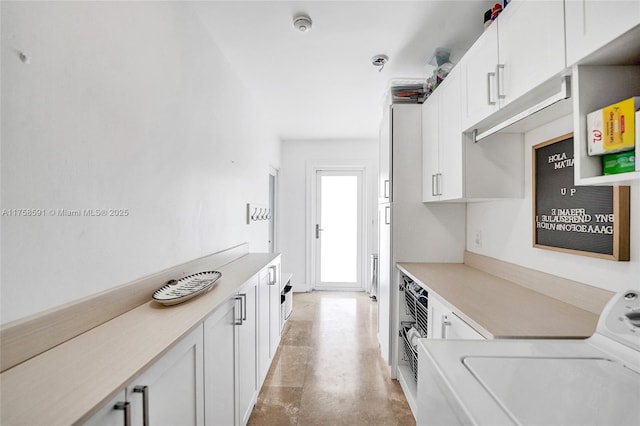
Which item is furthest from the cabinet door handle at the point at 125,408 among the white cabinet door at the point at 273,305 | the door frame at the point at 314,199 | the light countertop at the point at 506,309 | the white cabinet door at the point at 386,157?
the door frame at the point at 314,199

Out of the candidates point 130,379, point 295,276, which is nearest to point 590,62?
point 130,379

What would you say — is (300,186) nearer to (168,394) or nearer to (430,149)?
(430,149)

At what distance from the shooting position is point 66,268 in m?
0.93

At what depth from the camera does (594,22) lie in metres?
0.88

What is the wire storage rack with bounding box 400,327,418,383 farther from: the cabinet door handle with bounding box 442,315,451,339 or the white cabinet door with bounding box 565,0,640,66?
the white cabinet door with bounding box 565,0,640,66

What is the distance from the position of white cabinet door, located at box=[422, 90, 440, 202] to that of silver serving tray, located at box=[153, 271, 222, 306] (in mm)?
1617

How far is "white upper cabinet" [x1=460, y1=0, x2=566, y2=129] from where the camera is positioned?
1.05 m

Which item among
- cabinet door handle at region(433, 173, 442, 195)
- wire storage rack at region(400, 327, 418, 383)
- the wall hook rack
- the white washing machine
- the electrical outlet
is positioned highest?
cabinet door handle at region(433, 173, 442, 195)

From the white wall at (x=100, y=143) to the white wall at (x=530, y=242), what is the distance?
1970 mm

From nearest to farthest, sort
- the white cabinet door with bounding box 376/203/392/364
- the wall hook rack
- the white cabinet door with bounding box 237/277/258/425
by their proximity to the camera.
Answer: the white cabinet door with bounding box 237/277/258/425
the white cabinet door with bounding box 376/203/392/364
the wall hook rack

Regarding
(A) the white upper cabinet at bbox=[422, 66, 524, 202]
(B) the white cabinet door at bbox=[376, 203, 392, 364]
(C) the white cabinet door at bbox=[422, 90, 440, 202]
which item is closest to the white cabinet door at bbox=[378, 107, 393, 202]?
(B) the white cabinet door at bbox=[376, 203, 392, 364]

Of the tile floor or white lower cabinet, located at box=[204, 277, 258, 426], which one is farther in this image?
the tile floor

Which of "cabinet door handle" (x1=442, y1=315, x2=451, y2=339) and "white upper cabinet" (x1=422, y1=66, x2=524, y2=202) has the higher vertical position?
"white upper cabinet" (x1=422, y1=66, x2=524, y2=202)

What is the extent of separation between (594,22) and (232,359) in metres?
1.91
